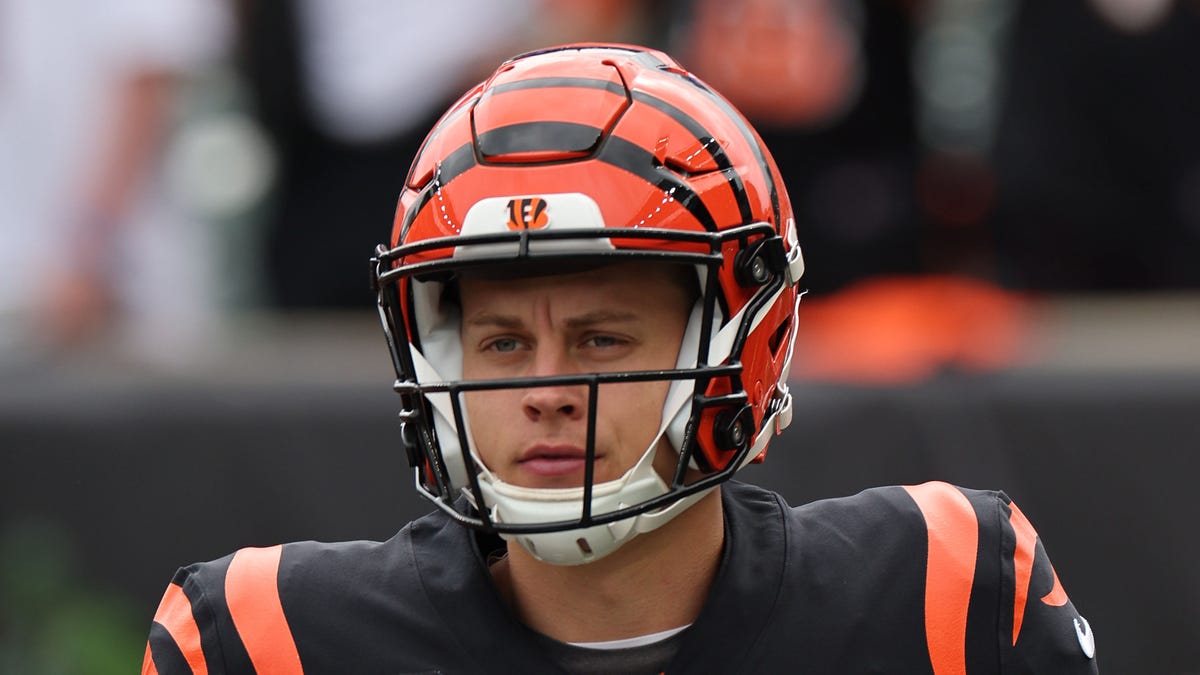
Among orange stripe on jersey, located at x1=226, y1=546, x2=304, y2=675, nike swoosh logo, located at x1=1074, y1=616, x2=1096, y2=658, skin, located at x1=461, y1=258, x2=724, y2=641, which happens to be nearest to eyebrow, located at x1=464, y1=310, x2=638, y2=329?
skin, located at x1=461, y1=258, x2=724, y2=641

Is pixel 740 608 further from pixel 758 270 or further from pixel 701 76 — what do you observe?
pixel 701 76

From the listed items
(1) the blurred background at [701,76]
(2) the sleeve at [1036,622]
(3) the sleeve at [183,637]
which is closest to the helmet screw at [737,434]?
(2) the sleeve at [1036,622]

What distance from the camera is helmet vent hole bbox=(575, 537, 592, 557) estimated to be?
2.09 metres

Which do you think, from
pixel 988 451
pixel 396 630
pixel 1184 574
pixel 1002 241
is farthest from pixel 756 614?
pixel 1002 241

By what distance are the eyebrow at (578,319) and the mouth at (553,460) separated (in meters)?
0.16

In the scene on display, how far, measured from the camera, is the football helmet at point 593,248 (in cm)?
209

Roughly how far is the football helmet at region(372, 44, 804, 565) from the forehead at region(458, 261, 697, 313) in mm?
22

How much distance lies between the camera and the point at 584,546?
2104mm

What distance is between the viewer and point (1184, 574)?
11.8 ft

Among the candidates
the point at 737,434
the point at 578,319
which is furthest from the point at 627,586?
the point at 578,319

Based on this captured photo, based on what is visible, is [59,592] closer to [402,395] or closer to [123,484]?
[123,484]

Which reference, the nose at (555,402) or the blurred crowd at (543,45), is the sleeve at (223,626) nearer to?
the nose at (555,402)

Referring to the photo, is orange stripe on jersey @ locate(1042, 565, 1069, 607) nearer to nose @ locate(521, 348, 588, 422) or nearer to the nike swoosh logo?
the nike swoosh logo

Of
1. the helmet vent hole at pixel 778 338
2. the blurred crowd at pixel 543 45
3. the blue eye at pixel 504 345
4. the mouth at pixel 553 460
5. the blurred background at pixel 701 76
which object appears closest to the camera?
the mouth at pixel 553 460
